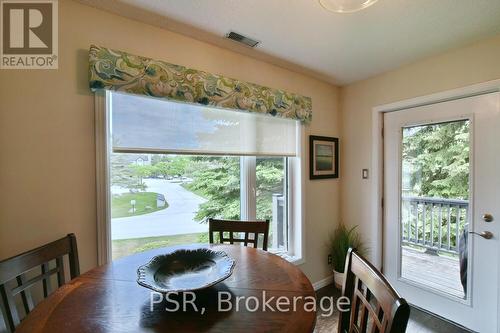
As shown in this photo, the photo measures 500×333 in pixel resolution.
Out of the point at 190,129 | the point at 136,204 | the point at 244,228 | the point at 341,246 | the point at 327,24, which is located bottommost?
the point at 341,246

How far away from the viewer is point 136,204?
68.6 inches

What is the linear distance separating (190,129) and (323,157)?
1609mm

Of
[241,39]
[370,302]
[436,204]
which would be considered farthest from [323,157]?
[370,302]

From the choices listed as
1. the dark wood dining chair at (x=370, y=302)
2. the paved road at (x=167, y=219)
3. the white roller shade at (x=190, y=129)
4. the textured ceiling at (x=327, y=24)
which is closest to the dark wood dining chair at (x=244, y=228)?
the paved road at (x=167, y=219)

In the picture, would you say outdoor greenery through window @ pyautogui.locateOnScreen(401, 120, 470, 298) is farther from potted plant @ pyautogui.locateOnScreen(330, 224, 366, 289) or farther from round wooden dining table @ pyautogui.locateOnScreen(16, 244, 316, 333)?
round wooden dining table @ pyautogui.locateOnScreen(16, 244, 316, 333)

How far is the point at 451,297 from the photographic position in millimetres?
2033

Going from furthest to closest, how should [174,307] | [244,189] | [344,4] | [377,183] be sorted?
[377,183] < [244,189] < [344,4] < [174,307]

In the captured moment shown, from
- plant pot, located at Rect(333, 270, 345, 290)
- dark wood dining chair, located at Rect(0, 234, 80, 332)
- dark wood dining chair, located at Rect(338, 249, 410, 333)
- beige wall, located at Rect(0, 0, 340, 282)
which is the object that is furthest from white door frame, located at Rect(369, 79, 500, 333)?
dark wood dining chair, located at Rect(0, 234, 80, 332)

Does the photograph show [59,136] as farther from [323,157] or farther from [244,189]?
[323,157]

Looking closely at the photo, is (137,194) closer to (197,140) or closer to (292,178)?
(197,140)

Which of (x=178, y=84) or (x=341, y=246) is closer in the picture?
(x=178, y=84)

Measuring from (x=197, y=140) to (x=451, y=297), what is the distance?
2584mm

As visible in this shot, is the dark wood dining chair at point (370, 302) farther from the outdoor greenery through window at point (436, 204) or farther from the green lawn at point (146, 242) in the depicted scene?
the outdoor greenery through window at point (436, 204)

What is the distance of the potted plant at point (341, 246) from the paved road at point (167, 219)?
157 centimetres
